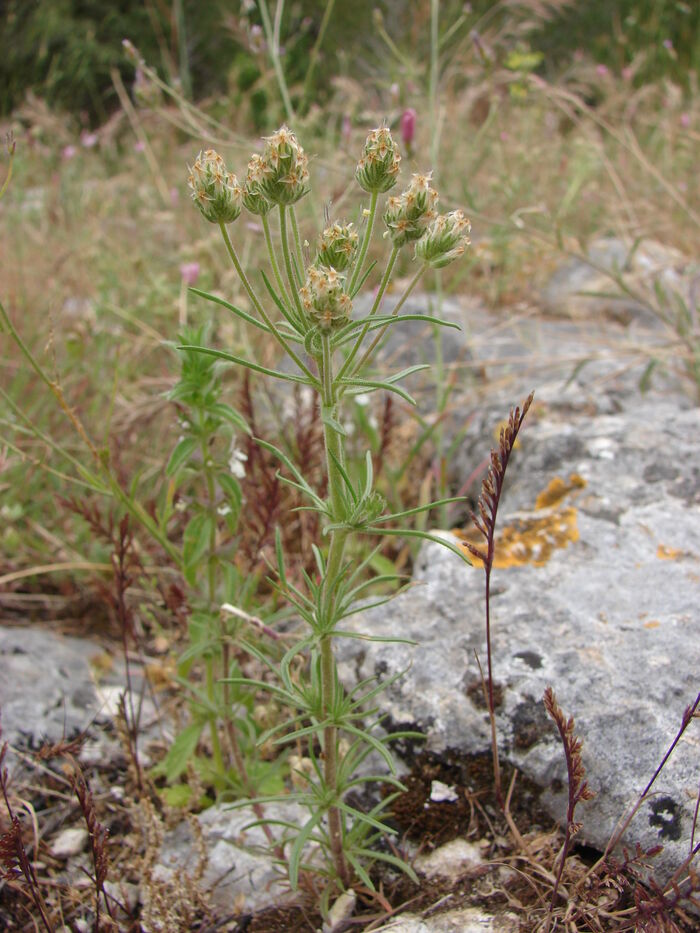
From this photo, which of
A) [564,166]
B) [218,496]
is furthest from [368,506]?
[564,166]

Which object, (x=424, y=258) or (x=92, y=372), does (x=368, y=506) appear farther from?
(x=92, y=372)

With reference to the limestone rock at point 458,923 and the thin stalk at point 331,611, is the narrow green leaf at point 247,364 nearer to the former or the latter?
the thin stalk at point 331,611

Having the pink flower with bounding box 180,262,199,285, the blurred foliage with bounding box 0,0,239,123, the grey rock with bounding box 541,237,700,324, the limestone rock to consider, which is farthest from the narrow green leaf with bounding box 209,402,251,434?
the blurred foliage with bounding box 0,0,239,123

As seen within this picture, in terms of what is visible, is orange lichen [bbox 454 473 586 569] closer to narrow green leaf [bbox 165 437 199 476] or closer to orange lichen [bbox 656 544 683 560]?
orange lichen [bbox 656 544 683 560]

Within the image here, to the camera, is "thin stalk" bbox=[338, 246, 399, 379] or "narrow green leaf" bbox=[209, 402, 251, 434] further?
"narrow green leaf" bbox=[209, 402, 251, 434]

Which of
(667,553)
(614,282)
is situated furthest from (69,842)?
(614,282)
